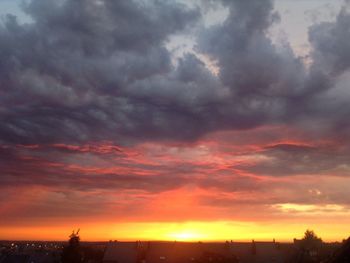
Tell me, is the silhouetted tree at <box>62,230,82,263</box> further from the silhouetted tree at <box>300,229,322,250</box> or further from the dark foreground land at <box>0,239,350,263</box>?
the silhouetted tree at <box>300,229,322,250</box>

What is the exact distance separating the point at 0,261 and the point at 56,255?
511 inches

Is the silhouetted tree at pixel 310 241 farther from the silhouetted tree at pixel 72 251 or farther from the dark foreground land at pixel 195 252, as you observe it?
the silhouetted tree at pixel 72 251

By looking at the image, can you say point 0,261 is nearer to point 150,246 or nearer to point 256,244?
point 150,246

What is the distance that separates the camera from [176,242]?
290 feet

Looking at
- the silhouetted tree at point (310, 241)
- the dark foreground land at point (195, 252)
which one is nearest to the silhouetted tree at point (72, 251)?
the dark foreground land at point (195, 252)

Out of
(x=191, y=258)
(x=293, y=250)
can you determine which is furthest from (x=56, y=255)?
(x=293, y=250)

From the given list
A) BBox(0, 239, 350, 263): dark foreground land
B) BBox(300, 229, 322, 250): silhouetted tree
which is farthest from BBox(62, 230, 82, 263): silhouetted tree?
BBox(300, 229, 322, 250): silhouetted tree

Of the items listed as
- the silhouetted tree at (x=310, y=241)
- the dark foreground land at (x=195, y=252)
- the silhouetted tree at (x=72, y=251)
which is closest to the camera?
the silhouetted tree at (x=72, y=251)

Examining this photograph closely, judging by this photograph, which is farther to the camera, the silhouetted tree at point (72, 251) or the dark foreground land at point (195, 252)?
the dark foreground land at point (195, 252)

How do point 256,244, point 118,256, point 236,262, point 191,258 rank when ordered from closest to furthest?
point 236,262 < point 191,258 < point 118,256 < point 256,244

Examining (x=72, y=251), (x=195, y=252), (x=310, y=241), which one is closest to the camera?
(x=72, y=251)

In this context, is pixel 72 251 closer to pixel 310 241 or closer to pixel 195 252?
pixel 195 252

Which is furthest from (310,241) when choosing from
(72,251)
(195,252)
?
(72,251)

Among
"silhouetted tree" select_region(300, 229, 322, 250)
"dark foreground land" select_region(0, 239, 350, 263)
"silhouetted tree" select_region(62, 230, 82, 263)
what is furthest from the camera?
"silhouetted tree" select_region(300, 229, 322, 250)
